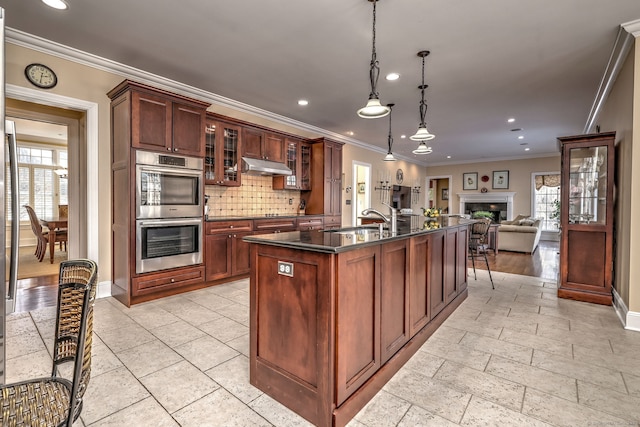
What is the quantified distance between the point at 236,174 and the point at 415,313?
3.44 metres

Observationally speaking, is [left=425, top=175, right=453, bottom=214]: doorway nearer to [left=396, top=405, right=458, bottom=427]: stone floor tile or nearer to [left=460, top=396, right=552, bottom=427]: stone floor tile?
[left=460, top=396, right=552, bottom=427]: stone floor tile

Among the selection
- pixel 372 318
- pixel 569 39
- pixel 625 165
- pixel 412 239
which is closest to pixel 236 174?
pixel 412 239

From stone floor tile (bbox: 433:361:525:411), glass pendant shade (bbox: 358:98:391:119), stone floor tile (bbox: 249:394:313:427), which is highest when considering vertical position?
glass pendant shade (bbox: 358:98:391:119)

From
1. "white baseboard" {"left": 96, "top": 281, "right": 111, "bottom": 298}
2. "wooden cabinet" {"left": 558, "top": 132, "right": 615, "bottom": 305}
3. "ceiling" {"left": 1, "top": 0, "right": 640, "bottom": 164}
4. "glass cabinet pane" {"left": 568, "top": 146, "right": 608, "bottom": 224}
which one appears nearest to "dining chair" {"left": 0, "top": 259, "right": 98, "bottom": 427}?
"ceiling" {"left": 1, "top": 0, "right": 640, "bottom": 164}

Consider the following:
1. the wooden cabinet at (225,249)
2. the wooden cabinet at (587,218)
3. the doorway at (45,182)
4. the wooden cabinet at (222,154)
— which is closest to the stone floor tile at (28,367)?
the doorway at (45,182)

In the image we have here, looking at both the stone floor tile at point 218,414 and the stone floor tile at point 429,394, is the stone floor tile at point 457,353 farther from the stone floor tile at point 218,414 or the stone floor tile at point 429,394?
the stone floor tile at point 218,414

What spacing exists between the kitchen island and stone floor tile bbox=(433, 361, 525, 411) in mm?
304

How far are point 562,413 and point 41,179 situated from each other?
1058 centimetres

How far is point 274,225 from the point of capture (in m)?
5.01

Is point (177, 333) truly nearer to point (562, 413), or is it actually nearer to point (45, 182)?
point (562, 413)

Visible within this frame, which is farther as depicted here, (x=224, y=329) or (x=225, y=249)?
(x=225, y=249)

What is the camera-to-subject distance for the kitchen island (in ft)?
5.18

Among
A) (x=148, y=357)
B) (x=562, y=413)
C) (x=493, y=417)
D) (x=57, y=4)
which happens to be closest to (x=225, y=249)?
(x=148, y=357)

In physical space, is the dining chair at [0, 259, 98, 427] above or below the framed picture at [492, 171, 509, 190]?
below
